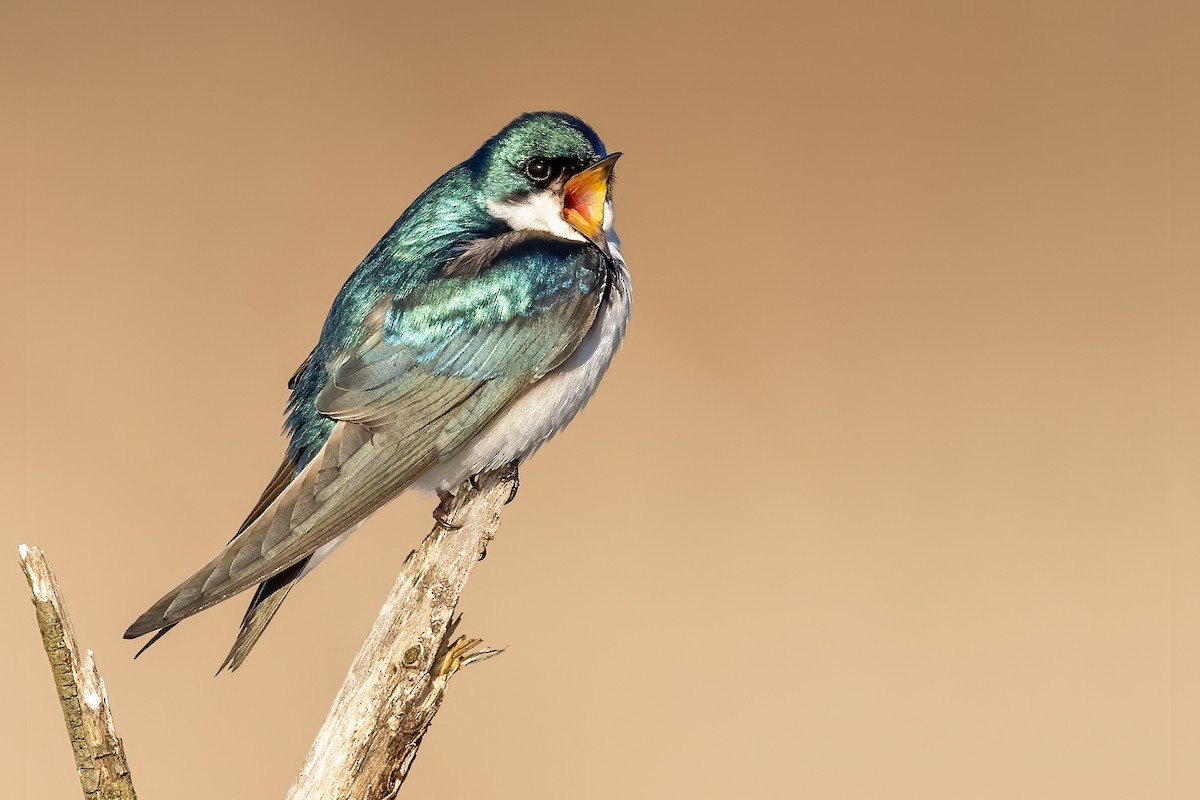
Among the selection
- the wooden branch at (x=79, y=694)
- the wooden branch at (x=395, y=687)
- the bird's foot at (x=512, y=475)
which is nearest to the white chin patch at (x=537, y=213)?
the bird's foot at (x=512, y=475)

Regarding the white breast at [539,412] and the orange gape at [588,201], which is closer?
the white breast at [539,412]

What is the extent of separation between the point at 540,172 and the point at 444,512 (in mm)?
632

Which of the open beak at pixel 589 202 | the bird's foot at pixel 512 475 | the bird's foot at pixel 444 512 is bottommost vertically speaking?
the bird's foot at pixel 444 512

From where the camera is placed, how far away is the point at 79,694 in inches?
48.1

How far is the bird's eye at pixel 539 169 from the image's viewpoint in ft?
6.61

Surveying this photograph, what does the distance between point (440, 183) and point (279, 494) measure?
0.64 m

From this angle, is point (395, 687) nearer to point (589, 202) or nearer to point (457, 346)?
point (457, 346)

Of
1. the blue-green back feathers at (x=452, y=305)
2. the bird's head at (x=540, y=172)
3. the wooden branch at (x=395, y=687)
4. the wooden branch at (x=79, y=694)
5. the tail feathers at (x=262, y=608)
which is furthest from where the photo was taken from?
the bird's head at (x=540, y=172)

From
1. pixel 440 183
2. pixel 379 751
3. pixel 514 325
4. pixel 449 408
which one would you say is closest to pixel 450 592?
pixel 379 751

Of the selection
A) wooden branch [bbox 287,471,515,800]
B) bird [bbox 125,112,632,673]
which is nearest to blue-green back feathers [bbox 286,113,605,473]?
bird [bbox 125,112,632,673]

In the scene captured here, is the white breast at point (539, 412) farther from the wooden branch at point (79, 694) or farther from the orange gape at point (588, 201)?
the wooden branch at point (79, 694)

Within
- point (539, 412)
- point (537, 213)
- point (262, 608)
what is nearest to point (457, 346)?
point (539, 412)

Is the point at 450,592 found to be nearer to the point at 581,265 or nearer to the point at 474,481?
the point at 474,481

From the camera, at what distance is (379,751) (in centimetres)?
140
